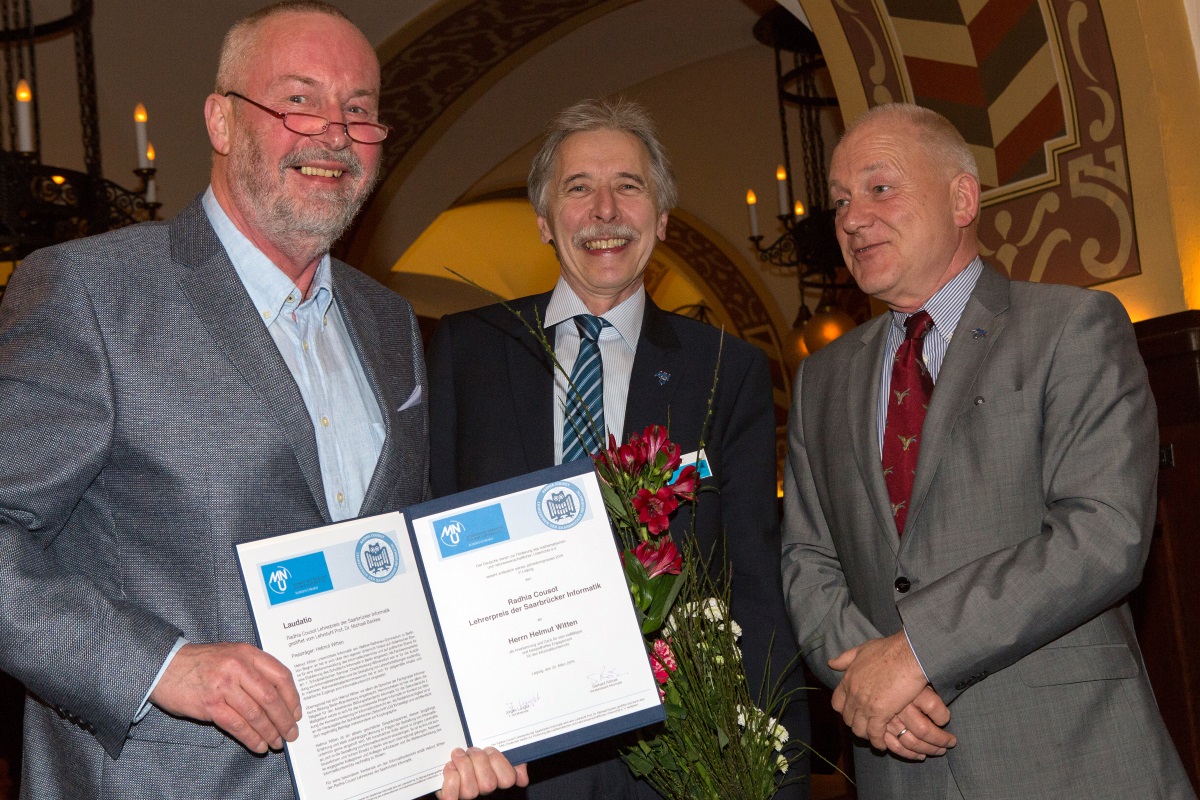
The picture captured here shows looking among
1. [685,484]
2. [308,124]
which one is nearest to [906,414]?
[685,484]

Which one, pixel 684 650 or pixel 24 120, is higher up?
pixel 24 120

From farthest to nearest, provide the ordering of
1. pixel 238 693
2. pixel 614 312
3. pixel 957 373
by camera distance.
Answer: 1. pixel 614 312
2. pixel 957 373
3. pixel 238 693

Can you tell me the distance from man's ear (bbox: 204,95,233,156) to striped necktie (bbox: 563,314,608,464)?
2.55 ft

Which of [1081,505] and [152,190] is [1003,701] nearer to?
[1081,505]

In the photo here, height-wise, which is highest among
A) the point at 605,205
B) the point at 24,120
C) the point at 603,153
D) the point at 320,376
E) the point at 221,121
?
the point at 24,120

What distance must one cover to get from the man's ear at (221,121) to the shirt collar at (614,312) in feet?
2.40

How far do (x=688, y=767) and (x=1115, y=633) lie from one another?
88 centimetres

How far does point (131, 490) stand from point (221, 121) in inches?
27.5

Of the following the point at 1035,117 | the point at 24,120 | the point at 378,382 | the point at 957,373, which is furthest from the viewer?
the point at 24,120

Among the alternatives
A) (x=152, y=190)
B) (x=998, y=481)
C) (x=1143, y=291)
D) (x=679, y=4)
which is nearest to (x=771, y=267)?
(x=679, y=4)

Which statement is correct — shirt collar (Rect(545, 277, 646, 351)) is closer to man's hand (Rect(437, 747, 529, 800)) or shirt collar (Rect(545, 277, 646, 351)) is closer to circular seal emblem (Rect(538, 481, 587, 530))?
circular seal emblem (Rect(538, 481, 587, 530))

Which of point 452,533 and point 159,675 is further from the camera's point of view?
point 452,533
